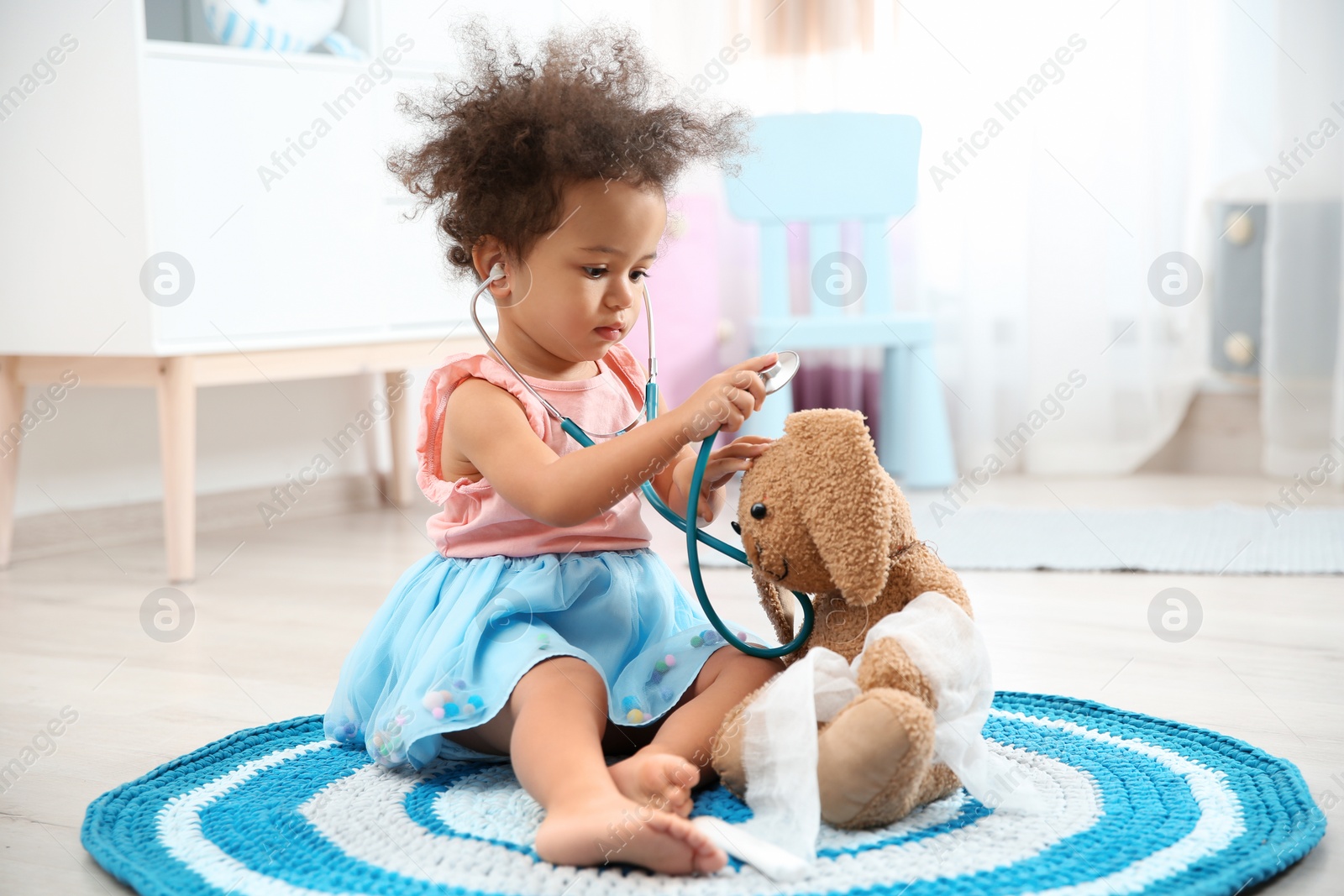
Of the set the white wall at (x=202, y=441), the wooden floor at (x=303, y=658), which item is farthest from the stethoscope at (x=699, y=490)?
the white wall at (x=202, y=441)

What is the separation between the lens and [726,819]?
0.82 meters

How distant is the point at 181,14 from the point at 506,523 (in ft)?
4.15

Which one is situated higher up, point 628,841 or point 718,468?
point 718,468

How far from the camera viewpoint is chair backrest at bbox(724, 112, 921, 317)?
2475mm

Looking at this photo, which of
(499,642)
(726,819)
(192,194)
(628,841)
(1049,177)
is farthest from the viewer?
(1049,177)

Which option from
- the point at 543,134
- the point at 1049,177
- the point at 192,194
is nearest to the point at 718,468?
the point at 543,134

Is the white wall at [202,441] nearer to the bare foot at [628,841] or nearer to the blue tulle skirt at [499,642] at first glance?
the blue tulle skirt at [499,642]

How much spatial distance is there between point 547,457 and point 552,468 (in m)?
0.03

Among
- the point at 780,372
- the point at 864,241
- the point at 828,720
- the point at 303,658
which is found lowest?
the point at 303,658

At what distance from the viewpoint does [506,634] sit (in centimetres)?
93

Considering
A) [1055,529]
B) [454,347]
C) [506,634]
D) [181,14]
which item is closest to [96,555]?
[454,347]

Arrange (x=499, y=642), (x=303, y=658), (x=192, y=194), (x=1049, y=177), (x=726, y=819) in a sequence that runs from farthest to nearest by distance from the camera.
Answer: (x=1049, y=177)
(x=192, y=194)
(x=303, y=658)
(x=499, y=642)
(x=726, y=819)

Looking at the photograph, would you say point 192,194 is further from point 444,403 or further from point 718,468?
point 718,468

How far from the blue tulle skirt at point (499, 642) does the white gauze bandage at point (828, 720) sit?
0.43 feet
